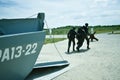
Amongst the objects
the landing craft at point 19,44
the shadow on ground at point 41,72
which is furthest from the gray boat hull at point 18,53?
the shadow on ground at point 41,72

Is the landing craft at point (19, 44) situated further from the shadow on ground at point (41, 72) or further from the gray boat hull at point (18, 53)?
the shadow on ground at point (41, 72)

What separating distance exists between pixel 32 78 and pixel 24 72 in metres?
0.79

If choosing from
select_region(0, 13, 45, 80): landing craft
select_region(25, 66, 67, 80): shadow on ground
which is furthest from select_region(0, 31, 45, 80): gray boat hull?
select_region(25, 66, 67, 80): shadow on ground

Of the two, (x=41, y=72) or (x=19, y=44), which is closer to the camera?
(x=19, y=44)

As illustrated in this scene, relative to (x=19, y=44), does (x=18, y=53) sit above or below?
below

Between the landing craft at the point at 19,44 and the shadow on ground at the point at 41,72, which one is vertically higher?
the landing craft at the point at 19,44

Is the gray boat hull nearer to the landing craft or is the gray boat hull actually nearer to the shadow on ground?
the landing craft

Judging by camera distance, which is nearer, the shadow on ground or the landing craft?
the landing craft

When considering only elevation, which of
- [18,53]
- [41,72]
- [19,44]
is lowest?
[41,72]

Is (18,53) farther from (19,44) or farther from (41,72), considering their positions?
(41,72)

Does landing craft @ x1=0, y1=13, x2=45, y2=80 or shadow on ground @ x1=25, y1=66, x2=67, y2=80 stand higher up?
landing craft @ x1=0, y1=13, x2=45, y2=80

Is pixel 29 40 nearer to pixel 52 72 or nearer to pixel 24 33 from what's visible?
pixel 24 33

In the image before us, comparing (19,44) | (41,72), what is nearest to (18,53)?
(19,44)

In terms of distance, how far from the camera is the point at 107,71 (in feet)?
27.6
